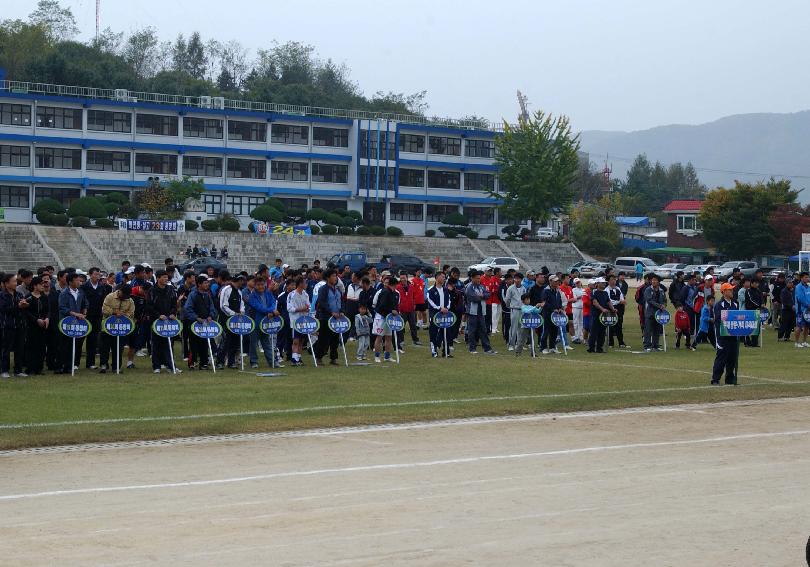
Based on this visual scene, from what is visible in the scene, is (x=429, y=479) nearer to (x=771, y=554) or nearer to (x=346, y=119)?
(x=771, y=554)

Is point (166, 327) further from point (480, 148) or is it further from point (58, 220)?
point (480, 148)

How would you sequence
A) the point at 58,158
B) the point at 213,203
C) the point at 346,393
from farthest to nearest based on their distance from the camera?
the point at 213,203
the point at 58,158
the point at 346,393

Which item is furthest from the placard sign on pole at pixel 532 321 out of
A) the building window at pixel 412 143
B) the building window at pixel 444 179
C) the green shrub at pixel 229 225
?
the building window at pixel 444 179

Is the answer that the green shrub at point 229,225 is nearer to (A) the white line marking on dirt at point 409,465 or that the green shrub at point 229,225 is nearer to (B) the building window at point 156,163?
(B) the building window at point 156,163

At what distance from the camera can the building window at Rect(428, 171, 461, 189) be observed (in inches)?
4033

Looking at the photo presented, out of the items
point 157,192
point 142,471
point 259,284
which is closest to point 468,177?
point 157,192

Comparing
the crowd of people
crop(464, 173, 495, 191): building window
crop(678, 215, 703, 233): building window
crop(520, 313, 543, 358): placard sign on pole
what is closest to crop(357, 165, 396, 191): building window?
crop(464, 173, 495, 191): building window

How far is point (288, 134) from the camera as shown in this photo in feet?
316

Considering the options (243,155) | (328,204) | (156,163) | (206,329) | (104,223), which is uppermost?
(243,155)

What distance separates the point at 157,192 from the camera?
270ft

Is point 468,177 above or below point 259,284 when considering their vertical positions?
above

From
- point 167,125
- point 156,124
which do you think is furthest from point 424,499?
point 167,125

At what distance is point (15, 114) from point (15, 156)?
316 centimetres

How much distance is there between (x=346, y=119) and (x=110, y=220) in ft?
94.9
